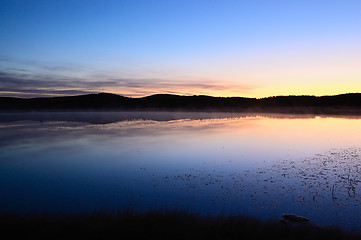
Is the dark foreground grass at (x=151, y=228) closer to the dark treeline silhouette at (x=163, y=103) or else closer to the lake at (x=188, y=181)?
the lake at (x=188, y=181)

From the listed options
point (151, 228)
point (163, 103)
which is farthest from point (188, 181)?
point (163, 103)

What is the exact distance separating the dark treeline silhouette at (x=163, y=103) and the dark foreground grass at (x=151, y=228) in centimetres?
16134

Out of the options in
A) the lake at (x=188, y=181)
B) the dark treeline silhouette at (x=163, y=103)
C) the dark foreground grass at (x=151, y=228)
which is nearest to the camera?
the dark foreground grass at (x=151, y=228)

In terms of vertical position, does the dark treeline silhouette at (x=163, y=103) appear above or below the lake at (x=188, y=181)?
above

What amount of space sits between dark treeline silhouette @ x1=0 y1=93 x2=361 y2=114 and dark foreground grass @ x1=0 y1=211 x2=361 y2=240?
161 metres

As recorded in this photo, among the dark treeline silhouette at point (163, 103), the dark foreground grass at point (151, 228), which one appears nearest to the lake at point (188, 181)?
the dark foreground grass at point (151, 228)

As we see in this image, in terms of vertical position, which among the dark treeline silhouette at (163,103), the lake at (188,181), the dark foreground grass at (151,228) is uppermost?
the dark treeline silhouette at (163,103)

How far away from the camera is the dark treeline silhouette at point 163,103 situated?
167 meters

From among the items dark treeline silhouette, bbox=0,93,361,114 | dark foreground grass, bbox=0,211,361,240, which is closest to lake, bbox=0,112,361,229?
dark foreground grass, bbox=0,211,361,240

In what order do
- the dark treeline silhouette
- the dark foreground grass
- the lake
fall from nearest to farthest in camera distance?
the dark foreground grass → the lake → the dark treeline silhouette

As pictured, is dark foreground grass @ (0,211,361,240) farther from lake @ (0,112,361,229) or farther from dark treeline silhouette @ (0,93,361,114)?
dark treeline silhouette @ (0,93,361,114)

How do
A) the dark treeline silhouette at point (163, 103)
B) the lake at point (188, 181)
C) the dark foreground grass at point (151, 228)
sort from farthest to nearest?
the dark treeline silhouette at point (163, 103) → the lake at point (188, 181) → the dark foreground grass at point (151, 228)

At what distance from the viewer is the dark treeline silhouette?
16749 cm

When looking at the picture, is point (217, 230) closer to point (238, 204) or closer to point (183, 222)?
point (183, 222)
